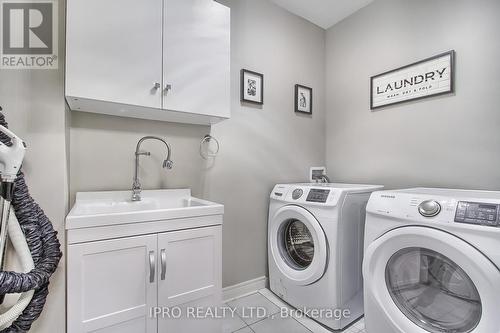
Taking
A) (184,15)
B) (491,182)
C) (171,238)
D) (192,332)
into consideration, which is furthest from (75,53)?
(491,182)

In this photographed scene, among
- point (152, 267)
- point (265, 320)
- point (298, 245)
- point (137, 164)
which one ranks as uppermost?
point (137, 164)

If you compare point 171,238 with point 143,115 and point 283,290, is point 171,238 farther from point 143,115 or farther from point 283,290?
point 283,290

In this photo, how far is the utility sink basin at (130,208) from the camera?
1053 mm

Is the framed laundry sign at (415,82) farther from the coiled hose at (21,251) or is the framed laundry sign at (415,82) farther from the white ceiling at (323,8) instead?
the coiled hose at (21,251)

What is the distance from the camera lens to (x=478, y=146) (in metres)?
1.55

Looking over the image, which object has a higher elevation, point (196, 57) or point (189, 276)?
point (196, 57)

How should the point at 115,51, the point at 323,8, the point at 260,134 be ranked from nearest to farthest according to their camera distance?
the point at 115,51, the point at 260,134, the point at 323,8

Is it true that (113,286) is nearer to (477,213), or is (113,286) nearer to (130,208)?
(130,208)

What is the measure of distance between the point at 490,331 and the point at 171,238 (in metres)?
1.37

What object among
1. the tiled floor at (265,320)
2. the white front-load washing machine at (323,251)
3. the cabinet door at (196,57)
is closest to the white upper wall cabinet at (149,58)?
the cabinet door at (196,57)

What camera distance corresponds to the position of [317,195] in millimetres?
1649

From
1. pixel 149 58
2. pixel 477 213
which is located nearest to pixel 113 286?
pixel 149 58

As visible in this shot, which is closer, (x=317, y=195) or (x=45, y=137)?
(x=45, y=137)

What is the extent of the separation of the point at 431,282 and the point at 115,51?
1960mm
